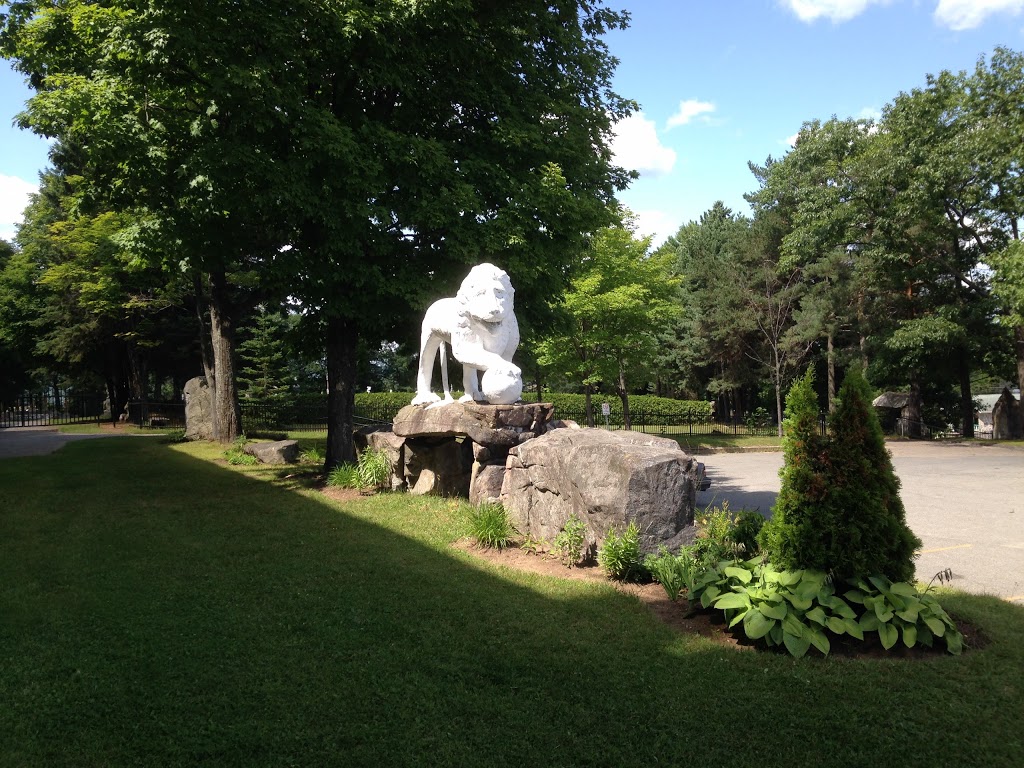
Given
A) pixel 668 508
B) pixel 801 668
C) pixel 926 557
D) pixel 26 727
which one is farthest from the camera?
pixel 926 557

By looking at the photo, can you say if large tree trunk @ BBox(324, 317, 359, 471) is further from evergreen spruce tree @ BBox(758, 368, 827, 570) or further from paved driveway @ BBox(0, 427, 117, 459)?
paved driveway @ BBox(0, 427, 117, 459)

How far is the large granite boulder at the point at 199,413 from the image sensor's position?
1897 centimetres

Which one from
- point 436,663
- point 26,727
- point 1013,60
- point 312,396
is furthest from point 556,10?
point 312,396

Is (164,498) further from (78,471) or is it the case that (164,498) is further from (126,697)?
(126,697)

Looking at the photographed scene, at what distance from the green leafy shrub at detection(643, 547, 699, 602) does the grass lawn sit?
36 cm

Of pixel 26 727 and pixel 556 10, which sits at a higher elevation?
pixel 556 10

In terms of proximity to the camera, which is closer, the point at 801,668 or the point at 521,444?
the point at 801,668

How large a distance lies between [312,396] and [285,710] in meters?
25.6

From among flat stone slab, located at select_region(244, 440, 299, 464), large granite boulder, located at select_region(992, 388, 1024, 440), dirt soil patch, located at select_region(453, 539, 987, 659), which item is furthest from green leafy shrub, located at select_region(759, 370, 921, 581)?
large granite boulder, located at select_region(992, 388, 1024, 440)

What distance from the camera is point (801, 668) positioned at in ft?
13.0

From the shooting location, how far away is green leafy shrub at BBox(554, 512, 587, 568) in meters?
6.20

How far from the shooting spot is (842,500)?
14.3 feet

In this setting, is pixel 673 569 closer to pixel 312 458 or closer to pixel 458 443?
pixel 458 443

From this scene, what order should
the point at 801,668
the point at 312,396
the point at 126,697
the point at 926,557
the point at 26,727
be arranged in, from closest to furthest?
the point at 26,727 → the point at 126,697 → the point at 801,668 → the point at 926,557 → the point at 312,396
